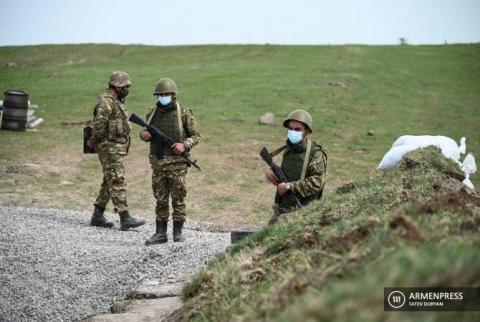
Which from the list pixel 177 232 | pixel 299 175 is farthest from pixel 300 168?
pixel 177 232

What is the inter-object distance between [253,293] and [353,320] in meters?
1.71

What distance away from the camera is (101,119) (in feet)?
32.7

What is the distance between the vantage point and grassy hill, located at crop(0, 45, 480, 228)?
14.6 meters

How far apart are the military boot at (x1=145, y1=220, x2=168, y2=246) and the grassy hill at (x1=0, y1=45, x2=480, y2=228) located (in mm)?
3210

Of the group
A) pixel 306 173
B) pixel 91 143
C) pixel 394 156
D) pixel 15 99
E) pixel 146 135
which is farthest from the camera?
pixel 15 99

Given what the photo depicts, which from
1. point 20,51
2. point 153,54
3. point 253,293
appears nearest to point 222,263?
point 253,293

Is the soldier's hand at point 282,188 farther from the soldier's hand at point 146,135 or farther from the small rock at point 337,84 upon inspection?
the small rock at point 337,84

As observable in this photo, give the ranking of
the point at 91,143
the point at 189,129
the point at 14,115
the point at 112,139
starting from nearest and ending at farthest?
the point at 189,129
the point at 112,139
the point at 91,143
the point at 14,115

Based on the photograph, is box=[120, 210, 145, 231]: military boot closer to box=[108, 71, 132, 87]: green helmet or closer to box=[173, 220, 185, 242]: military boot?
box=[173, 220, 185, 242]: military boot

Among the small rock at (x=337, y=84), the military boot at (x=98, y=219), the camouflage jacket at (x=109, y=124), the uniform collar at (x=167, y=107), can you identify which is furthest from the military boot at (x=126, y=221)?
the small rock at (x=337, y=84)

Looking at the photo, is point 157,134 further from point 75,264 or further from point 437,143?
point 437,143

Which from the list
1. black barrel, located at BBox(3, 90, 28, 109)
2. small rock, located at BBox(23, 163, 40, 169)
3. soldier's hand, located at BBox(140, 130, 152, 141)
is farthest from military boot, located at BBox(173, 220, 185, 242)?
black barrel, located at BBox(3, 90, 28, 109)

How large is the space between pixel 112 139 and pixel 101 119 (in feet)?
1.23

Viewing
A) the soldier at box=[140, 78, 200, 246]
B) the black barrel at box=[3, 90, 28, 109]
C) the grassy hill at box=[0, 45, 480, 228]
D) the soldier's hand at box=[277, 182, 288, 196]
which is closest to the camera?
the soldier's hand at box=[277, 182, 288, 196]
